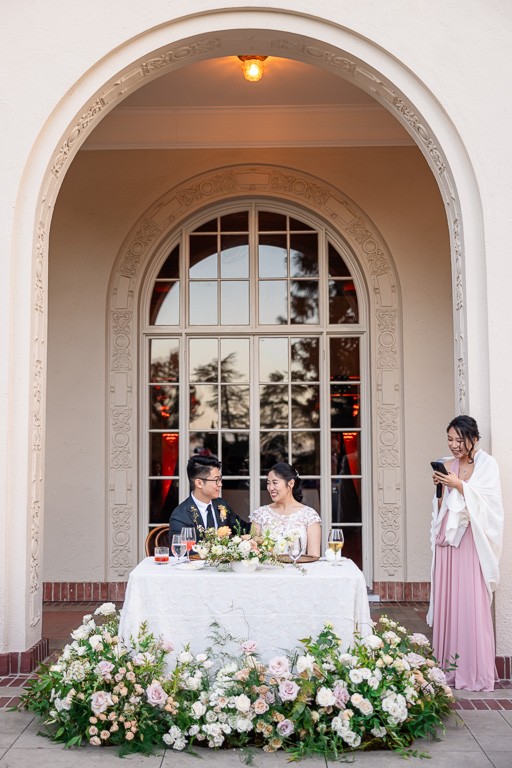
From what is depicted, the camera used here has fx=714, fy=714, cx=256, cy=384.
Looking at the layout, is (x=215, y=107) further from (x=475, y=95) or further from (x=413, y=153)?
(x=475, y=95)

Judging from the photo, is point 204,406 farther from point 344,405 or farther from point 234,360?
point 344,405

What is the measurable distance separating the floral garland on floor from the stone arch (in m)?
1.29

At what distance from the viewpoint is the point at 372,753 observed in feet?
11.5

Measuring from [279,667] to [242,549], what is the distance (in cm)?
64

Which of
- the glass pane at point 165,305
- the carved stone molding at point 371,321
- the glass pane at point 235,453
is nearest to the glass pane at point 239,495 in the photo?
the glass pane at point 235,453

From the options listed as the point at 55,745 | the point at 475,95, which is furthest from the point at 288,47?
the point at 55,745

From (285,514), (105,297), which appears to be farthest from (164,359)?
(285,514)

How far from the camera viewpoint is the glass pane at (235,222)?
7.45 metres

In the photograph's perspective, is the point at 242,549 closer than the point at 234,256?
Yes

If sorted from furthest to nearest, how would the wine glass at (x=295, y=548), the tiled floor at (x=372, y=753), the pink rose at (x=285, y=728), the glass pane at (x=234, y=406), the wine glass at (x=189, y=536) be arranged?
1. the glass pane at (x=234, y=406)
2. the wine glass at (x=189, y=536)
3. the wine glass at (x=295, y=548)
4. the pink rose at (x=285, y=728)
5. the tiled floor at (x=372, y=753)

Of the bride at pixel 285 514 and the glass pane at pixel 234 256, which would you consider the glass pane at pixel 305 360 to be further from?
the bride at pixel 285 514

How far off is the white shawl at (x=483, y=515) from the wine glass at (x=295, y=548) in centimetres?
100

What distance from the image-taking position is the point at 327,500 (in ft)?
23.4

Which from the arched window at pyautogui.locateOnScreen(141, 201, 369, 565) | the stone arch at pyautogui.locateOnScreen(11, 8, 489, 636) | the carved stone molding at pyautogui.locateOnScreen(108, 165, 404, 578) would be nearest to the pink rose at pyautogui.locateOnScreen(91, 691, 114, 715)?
the stone arch at pyautogui.locateOnScreen(11, 8, 489, 636)
